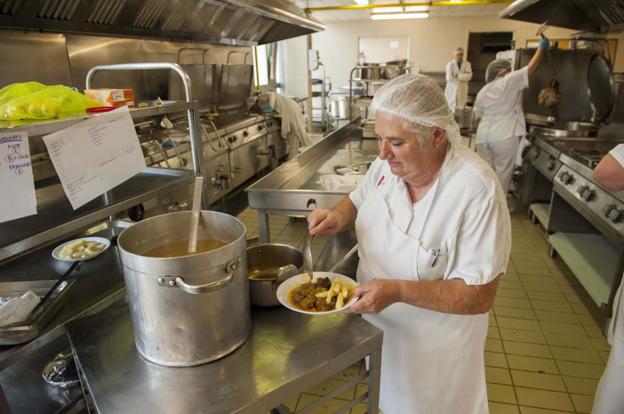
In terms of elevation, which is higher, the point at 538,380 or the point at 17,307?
the point at 17,307

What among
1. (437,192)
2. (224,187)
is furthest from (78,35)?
(437,192)

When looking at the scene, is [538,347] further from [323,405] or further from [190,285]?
[190,285]

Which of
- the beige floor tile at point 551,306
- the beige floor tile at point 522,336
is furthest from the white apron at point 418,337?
the beige floor tile at point 551,306

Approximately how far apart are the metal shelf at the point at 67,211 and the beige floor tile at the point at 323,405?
119cm

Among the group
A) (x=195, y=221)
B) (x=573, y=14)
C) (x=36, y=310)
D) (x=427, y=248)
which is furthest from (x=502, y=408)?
(x=573, y=14)

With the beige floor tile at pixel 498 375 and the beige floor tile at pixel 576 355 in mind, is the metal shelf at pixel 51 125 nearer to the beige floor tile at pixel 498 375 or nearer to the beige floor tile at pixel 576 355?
the beige floor tile at pixel 498 375

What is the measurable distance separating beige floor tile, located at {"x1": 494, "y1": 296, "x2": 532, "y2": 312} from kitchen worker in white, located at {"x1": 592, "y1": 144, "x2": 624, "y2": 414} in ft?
3.87

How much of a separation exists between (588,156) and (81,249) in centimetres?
323

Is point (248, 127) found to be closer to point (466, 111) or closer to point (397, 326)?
point (397, 326)

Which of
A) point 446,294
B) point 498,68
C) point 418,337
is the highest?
point 498,68

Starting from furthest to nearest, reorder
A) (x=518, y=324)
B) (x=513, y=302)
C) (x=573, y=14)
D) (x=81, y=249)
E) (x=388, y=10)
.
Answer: (x=388, y=10) < (x=573, y=14) < (x=513, y=302) < (x=518, y=324) < (x=81, y=249)

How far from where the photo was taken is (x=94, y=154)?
118 centimetres

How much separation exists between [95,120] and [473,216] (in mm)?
1097

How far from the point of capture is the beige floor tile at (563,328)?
2.46 meters
